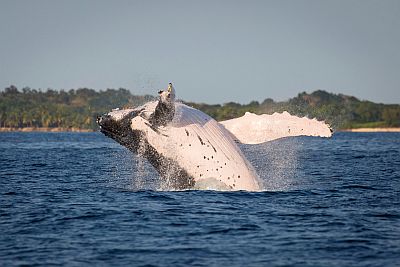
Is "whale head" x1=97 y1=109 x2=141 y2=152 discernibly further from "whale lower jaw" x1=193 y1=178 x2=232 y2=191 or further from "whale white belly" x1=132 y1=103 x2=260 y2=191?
"whale lower jaw" x1=193 y1=178 x2=232 y2=191

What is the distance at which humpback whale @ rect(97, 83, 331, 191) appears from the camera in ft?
49.0

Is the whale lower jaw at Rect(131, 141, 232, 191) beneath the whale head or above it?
beneath

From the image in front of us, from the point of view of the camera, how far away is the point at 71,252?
1101 centimetres

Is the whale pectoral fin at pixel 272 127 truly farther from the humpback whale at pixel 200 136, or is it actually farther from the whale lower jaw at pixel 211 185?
the whale lower jaw at pixel 211 185

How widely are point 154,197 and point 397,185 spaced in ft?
26.5

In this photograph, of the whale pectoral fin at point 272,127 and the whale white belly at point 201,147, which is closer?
the whale pectoral fin at point 272,127

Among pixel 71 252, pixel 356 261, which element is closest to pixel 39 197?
pixel 71 252

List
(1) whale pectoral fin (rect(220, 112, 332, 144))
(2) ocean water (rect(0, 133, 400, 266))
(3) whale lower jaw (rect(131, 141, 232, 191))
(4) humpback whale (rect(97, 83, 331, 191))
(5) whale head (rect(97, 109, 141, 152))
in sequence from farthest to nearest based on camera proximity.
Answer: (3) whale lower jaw (rect(131, 141, 232, 191)) → (5) whale head (rect(97, 109, 141, 152)) → (4) humpback whale (rect(97, 83, 331, 191)) → (1) whale pectoral fin (rect(220, 112, 332, 144)) → (2) ocean water (rect(0, 133, 400, 266))

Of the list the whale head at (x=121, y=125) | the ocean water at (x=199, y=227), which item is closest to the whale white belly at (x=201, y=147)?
the whale head at (x=121, y=125)

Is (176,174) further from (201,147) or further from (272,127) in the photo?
(272,127)

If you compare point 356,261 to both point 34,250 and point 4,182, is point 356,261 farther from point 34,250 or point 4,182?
point 4,182

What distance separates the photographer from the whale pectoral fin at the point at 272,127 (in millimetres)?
14648

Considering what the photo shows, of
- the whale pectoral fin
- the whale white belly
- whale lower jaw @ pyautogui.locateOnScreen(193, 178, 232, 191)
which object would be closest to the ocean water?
whale lower jaw @ pyautogui.locateOnScreen(193, 178, 232, 191)

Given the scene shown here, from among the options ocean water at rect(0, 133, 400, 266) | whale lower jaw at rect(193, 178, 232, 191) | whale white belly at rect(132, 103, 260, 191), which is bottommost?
ocean water at rect(0, 133, 400, 266)
